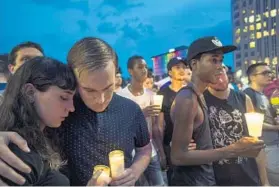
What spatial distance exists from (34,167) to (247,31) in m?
114

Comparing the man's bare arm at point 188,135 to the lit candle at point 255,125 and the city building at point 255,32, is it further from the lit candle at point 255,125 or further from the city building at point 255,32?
the city building at point 255,32

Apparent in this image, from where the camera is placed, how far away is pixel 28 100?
64.1 inches

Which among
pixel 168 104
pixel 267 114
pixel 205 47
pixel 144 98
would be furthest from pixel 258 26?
pixel 205 47

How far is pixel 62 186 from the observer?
150 centimetres

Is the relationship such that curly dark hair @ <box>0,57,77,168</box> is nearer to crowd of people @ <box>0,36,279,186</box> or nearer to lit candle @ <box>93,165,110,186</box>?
crowd of people @ <box>0,36,279,186</box>

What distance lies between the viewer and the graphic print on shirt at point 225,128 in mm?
2727

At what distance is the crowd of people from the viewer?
1.58m

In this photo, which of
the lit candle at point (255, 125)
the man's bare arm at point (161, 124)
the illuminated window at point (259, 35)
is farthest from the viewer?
the illuminated window at point (259, 35)

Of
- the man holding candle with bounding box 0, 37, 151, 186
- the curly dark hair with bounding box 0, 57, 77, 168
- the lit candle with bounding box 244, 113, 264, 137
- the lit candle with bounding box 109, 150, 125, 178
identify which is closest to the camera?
the curly dark hair with bounding box 0, 57, 77, 168

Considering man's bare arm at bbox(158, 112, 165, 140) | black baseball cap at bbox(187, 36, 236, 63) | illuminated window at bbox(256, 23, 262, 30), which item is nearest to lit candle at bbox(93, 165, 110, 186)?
black baseball cap at bbox(187, 36, 236, 63)

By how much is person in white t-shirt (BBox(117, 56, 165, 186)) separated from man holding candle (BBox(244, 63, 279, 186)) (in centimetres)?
145

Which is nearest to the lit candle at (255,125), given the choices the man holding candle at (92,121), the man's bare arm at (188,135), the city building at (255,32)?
the man's bare arm at (188,135)

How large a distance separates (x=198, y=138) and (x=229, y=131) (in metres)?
0.32

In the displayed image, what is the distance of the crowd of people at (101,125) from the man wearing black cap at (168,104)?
1323 mm
